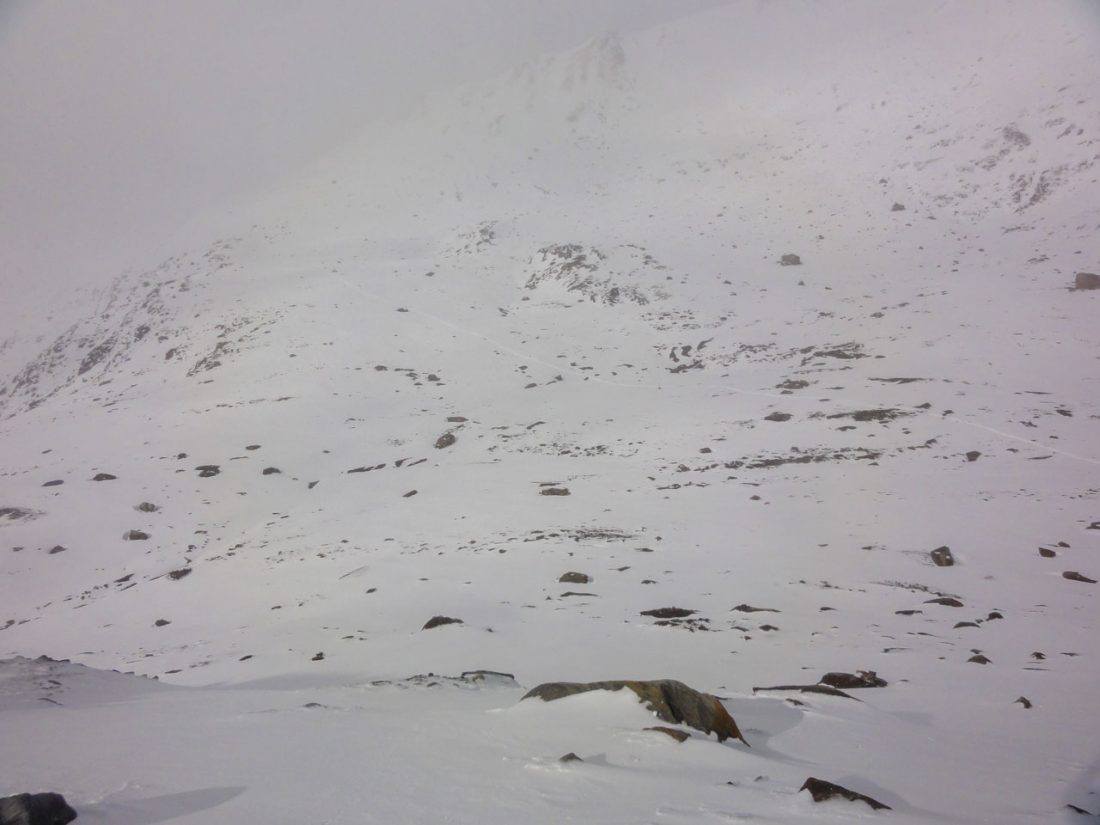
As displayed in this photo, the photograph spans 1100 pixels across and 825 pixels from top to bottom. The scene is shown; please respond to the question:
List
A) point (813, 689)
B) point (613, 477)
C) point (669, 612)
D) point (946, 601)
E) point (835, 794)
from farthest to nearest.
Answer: point (613, 477), point (946, 601), point (669, 612), point (813, 689), point (835, 794)

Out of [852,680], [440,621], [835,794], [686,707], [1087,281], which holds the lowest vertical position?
[440,621]

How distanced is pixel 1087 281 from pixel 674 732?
134 feet

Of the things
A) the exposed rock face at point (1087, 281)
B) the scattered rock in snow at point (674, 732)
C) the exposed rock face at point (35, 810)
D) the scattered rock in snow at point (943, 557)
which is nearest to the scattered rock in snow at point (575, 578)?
the scattered rock in snow at point (674, 732)

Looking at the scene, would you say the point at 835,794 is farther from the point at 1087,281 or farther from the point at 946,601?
the point at 1087,281

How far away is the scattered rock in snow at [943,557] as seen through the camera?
1338 cm

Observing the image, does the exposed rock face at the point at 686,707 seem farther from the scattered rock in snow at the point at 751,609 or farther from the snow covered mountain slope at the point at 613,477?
the scattered rock in snow at the point at 751,609

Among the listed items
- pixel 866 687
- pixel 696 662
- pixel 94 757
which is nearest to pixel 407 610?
pixel 696 662

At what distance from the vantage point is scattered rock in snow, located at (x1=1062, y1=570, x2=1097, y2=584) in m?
12.1

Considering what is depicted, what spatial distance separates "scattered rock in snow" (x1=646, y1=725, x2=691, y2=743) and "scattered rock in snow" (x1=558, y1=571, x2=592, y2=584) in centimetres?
793

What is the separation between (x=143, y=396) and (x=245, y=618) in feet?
95.4

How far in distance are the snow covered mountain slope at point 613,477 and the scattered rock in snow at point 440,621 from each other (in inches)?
10.2

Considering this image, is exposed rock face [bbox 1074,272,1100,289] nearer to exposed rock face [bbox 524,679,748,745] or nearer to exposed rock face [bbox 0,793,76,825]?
exposed rock face [bbox 524,679,748,745]

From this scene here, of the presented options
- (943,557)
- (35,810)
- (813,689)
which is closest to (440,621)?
(813,689)

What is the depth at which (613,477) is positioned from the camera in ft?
72.6
